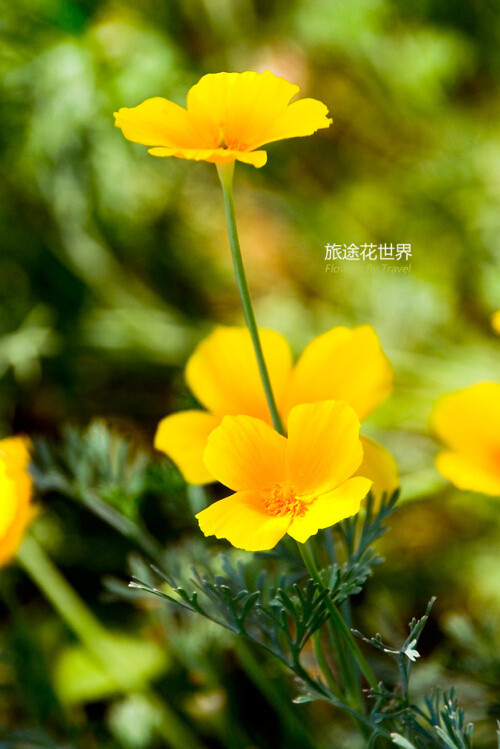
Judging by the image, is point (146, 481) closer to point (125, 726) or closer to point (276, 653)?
point (276, 653)

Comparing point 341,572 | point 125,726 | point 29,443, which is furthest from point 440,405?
point 125,726

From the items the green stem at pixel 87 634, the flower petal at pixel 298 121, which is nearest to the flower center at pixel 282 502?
the flower petal at pixel 298 121

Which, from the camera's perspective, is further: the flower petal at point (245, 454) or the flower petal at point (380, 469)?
the flower petal at point (380, 469)

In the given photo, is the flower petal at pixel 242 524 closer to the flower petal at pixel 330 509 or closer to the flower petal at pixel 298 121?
the flower petal at pixel 330 509

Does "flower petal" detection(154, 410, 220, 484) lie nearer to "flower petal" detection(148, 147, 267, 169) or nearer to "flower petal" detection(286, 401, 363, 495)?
"flower petal" detection(286, 401, 363, 495)

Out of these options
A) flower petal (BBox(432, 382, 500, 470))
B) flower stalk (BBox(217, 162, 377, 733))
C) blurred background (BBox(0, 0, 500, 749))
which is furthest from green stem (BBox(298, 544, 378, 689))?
blurred background (BBox(0, 0, 500, 749))
